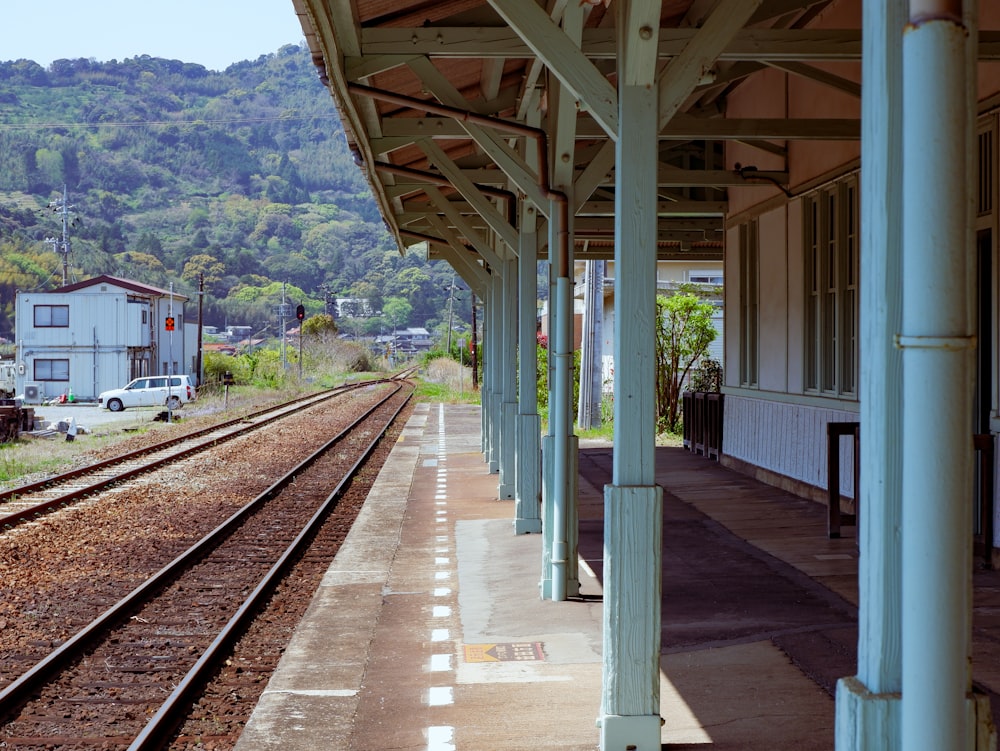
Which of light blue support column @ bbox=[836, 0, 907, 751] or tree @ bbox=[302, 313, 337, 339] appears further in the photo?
tree @ bbox=[302, 313, 337, 339]

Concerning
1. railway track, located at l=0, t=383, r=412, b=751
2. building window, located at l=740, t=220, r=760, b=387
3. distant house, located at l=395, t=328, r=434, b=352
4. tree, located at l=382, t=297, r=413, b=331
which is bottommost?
railway track, located at l=0, t=383, r=412, b=751

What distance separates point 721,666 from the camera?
6188 mm

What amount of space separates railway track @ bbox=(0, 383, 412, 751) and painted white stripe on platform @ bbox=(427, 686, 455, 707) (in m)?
1.29

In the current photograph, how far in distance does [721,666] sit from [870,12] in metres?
4.33

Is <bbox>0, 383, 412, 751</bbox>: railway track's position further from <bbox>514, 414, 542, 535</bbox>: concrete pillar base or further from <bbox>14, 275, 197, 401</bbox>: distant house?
<bbox>14, 275, 197, 401</bbox>: distant house

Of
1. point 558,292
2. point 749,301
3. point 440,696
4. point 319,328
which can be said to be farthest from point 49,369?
point 440,696

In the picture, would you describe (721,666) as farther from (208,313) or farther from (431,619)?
(208,313)

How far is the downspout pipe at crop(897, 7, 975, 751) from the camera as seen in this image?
7.20ft

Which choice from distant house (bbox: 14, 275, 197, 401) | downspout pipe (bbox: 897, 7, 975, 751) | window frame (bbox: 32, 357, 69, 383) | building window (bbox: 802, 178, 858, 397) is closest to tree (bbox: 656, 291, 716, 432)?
building window (bbox: 802, 178, 858, 397)

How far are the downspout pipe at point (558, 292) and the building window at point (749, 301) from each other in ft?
25.5

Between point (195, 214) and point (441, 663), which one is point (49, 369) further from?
point (195, 214)

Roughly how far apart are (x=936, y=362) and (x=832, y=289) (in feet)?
33.6

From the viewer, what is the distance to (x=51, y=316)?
5109 cm

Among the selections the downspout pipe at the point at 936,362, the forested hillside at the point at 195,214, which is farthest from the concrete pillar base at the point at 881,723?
the forested hillside at the point at 195,214
